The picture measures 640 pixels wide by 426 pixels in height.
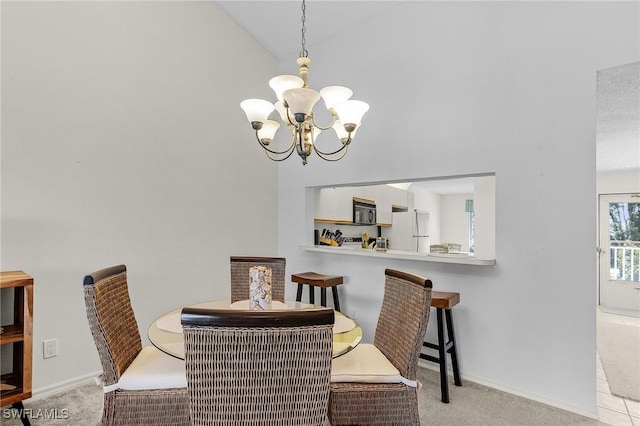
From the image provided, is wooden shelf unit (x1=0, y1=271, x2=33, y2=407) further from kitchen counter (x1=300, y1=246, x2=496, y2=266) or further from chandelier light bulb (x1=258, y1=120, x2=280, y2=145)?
kitchen counter (x1=300, y1=246, x2=496, y2=266)

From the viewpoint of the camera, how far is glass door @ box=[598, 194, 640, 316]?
18.4ft

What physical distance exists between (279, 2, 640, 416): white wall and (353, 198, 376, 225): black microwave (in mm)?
1528

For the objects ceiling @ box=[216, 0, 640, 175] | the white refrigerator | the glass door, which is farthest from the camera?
the white refrigerator

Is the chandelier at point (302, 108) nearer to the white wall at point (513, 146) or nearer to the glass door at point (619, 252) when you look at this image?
the white wall at point (513, 146)

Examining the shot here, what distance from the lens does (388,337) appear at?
196cm

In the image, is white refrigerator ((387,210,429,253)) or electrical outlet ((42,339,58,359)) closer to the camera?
electrical outlet ((42,339,58,359))

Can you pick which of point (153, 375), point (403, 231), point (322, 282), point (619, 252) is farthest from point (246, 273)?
point (619, 252)

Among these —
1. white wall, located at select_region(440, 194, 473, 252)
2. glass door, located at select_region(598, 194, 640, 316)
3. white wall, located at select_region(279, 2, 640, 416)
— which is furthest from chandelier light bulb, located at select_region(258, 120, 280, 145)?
white wall, located at select_region(440, 194, 473, 252)

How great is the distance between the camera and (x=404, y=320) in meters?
1.82

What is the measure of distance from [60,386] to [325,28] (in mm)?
3947

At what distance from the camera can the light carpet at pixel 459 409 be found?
2180mm

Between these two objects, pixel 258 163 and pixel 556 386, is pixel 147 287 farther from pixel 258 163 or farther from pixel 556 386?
pixel 556 386

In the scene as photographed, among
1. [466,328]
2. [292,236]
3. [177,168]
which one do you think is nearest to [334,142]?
[292,236]

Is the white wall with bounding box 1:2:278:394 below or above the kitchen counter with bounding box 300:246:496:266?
above
